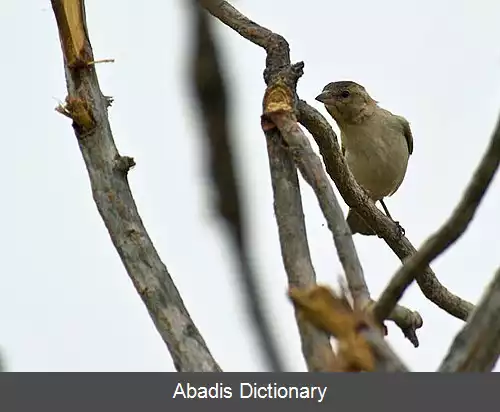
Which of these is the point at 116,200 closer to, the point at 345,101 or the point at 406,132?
the point at 345,101

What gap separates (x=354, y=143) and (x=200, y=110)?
8.11 meters

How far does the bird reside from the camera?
29.2 feet

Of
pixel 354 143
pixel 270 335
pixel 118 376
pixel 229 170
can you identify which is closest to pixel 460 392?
pixel 118 376

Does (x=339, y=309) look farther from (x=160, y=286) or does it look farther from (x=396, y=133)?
(x=396, y=133)

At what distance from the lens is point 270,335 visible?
102 cm

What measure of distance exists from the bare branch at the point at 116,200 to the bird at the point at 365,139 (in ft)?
17.8

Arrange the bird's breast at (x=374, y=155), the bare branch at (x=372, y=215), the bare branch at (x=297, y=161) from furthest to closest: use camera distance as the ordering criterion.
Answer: the bird's breast at (x=374, y=155) < the bare branch at (x=372, y=215) < the bare branch at (x=297, y=161)

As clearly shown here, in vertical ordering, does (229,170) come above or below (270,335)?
above

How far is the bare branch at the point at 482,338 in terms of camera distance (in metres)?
1.98

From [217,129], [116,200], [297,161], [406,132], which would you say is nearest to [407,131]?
[406,132]

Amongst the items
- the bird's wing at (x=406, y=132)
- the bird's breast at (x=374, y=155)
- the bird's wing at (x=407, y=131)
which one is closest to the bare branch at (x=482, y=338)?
the bird's breast at (x=374, y=155)

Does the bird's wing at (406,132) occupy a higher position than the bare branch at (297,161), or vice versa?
the bird's wing at (406,132)

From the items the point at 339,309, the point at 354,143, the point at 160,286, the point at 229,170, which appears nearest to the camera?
the point at 229,170

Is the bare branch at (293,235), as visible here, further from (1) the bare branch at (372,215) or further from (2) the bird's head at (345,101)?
(2) the bird's head at (345,101)
